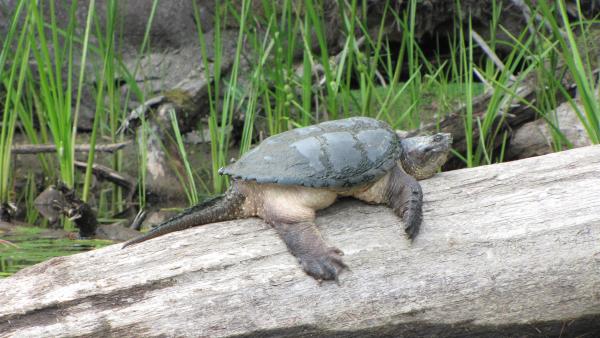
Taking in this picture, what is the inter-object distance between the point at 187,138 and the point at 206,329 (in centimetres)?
342

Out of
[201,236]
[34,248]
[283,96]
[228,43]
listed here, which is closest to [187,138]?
[228,43]

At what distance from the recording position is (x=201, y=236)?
2182mm

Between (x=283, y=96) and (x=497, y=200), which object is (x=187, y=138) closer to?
(x=283, y=96)

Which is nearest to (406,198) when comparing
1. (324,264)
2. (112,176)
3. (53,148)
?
(324,264)

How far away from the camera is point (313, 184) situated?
2059mm

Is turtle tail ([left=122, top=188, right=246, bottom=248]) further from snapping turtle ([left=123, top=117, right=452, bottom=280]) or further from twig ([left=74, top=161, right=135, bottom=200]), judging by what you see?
twig ([left=74, top=161, right=135, bottom=200])

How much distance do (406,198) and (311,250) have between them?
1.18 feet

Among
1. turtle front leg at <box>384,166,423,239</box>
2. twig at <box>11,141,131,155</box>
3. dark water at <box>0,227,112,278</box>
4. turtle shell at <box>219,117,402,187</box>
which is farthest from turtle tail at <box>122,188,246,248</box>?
twig at <box>11,141,131,155</box>

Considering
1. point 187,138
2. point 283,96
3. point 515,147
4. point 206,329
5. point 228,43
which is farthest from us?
point 228,43

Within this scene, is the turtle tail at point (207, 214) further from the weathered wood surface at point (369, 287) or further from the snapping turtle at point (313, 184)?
the weathered wood surface at point (369, 287)

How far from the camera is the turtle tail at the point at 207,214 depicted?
2.25 meters

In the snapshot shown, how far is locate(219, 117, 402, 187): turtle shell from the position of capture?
2.08 metres

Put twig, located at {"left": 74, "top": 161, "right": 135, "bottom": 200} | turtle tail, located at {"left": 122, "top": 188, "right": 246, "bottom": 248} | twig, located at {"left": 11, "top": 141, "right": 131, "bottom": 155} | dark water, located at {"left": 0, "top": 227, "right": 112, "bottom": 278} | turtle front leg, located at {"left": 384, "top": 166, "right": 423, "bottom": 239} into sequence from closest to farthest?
turtle front leg, located at {"left": 384, "top": 166, "right": 423, "bottom": 239} → turtle tail, located at {"left": 122, "top": 188, "right": 246, "bottom": 248} → dark water, located at {"left": 0, "top": 227, "right": 112, "bottom": 278} → twig, located at {"left": 11, "top": 141, "right": 131, "bottom": 155} → twig, located at {"left": 74, "top": 161, "right": 135, "bottom": 200}

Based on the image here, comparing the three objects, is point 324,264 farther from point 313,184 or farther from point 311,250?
point 313,184
